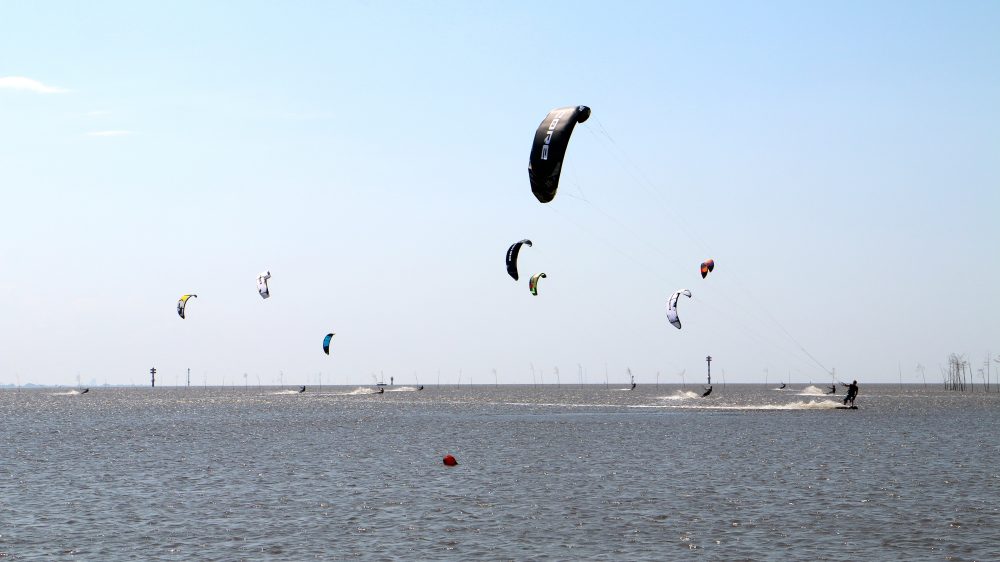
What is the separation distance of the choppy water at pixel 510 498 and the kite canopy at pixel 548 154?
8869mm

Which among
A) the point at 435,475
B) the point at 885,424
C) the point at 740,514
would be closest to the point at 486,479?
the point at 435,475

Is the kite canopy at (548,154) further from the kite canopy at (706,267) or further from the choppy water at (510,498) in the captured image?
the kite canopy at (706,267)

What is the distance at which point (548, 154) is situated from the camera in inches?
1220

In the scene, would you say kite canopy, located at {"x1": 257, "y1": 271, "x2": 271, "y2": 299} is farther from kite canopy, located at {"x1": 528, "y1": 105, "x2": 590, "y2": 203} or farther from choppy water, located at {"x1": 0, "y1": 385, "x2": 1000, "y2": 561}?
kite canopy, located at {"x1": 528, "y1": 105, "x2": 590, "y2": 203}

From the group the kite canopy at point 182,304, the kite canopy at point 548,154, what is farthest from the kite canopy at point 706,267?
the kite canopy at point 182,304

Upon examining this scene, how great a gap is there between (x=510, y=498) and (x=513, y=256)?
2426 centimetres

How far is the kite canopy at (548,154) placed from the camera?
1216 inches

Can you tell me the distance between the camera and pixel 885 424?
219 ft

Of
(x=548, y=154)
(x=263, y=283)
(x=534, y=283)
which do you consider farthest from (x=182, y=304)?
(x=548, y=154)

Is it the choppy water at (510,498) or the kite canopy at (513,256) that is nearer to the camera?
the choppy water at (510,498)

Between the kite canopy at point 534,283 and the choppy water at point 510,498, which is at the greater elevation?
the kite canopy at point 534,283

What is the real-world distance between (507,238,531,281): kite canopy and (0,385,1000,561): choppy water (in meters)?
8.32

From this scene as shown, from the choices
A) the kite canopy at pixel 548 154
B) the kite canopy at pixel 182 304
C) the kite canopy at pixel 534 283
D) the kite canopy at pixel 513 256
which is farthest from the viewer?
the kite canopy at pixel 182 304

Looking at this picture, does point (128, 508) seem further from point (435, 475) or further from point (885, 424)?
point (885, 424)
